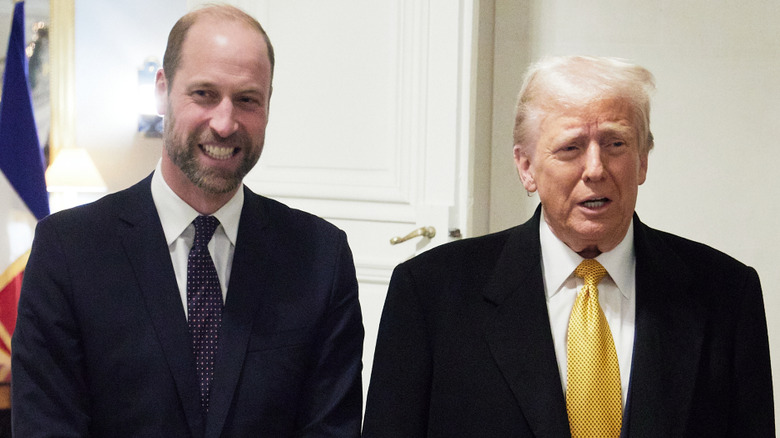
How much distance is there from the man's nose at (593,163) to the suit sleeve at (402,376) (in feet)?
1.15

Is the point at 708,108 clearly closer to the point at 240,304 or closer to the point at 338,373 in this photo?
the point at 338,373

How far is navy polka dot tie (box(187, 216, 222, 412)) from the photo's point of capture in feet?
4.82

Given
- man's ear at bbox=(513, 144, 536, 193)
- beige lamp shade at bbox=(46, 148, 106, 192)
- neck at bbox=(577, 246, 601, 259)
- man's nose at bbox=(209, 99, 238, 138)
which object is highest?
man's nose at bbox=(209, 99, 238, 138)

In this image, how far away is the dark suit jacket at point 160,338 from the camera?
4.67 feet

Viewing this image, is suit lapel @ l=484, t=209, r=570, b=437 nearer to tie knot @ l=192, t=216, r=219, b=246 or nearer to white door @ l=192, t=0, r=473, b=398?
tie knot @ l=192, t=216, r=219, b=246

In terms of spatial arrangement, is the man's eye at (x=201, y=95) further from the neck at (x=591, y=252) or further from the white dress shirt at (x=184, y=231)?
the neck at (x=591, y=252)

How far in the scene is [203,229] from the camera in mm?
1529

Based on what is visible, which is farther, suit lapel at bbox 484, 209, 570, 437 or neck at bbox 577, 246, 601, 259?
neck at bbox 577, 246, 601, 259

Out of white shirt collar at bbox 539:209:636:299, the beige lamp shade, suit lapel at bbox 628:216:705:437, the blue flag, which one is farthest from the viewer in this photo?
the blue flag

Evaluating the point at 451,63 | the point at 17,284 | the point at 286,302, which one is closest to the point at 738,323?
the point at 286,302

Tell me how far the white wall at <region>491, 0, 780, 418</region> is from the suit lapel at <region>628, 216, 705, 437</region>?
65.9 inches

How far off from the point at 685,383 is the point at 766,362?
16 centimetres

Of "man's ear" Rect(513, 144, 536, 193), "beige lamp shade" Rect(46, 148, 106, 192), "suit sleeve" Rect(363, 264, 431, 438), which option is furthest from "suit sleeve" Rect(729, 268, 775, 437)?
"beige lamp shade" Rect(46, 148, 106, 192)

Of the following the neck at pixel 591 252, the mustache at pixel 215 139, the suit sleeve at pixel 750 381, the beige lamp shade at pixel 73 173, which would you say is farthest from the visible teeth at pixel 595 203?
the beige lamp shade at pixel 73 173
